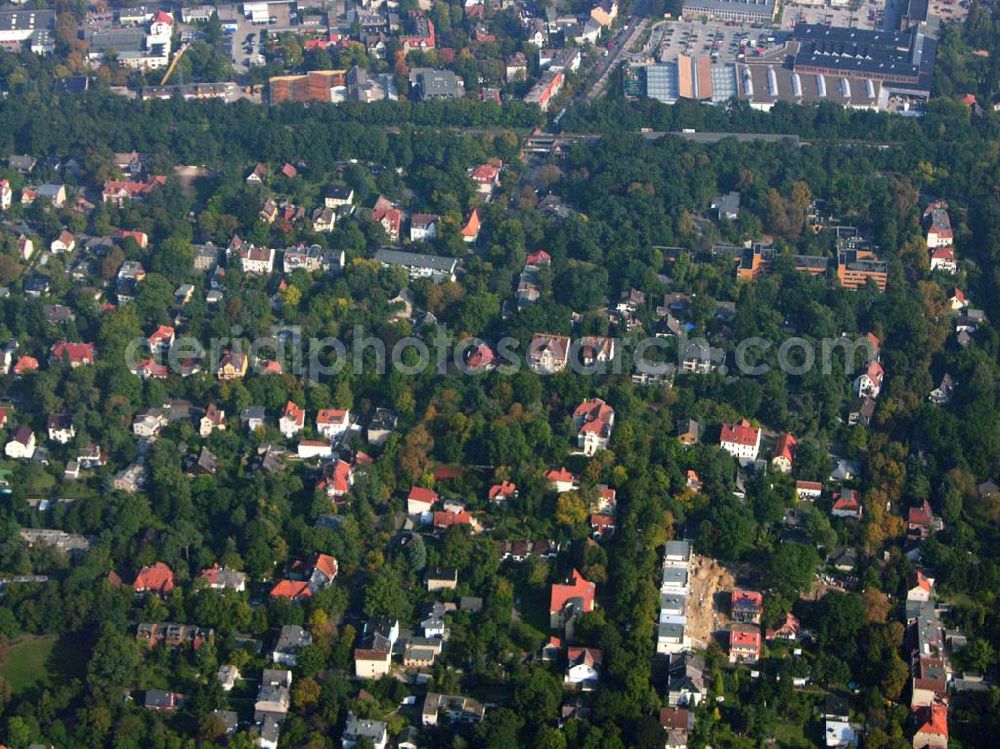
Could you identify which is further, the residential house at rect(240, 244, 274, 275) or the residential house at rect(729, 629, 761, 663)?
the residential house at rect(240, 244, 274, 275)

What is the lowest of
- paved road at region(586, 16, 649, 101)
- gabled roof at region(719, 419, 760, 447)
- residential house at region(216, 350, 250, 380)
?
gabled roof at region(719, 419, 760, 447)

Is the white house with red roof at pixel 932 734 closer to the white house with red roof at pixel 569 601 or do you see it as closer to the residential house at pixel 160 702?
the white house with red roof at pixel 569 601

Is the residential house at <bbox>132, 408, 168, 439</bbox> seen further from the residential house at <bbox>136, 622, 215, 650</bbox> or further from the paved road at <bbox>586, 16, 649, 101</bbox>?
the paved road at <bbox>586, 16, 649, 101</bbox>

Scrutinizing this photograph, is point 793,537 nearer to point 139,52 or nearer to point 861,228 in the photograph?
point 861,228

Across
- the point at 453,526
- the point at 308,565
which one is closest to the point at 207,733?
the point at 308,565

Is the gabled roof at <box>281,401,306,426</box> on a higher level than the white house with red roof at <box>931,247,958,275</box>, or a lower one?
lower

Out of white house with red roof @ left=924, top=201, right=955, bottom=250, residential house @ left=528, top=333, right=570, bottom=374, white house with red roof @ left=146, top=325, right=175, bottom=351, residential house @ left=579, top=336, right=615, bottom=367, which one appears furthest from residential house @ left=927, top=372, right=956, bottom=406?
white house with red roof @ left=146, top=325, right=175, bottom=351

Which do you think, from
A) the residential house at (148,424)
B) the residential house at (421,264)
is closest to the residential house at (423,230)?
the residential house at (421,264)
